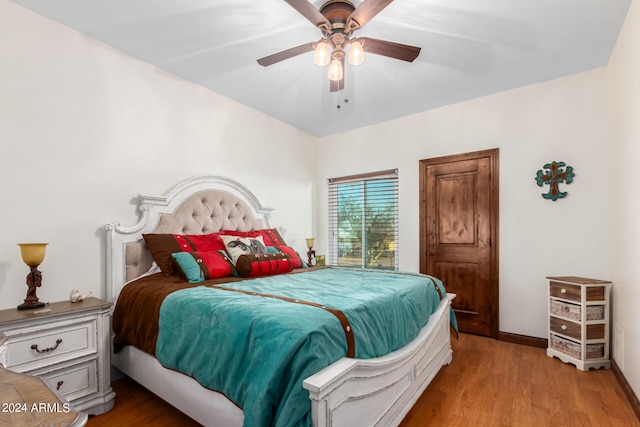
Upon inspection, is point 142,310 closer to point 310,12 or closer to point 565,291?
point 310,12

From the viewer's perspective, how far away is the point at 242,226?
3.44 m

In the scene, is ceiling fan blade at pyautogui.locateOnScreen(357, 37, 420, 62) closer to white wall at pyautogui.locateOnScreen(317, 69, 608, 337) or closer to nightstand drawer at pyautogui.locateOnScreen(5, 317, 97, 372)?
white wall at pyautogui.locateOnScreen(317, 69, 608, 337)

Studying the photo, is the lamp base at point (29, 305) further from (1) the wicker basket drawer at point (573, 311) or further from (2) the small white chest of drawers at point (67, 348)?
(1) the wicker basket drawer at point (573, 311)

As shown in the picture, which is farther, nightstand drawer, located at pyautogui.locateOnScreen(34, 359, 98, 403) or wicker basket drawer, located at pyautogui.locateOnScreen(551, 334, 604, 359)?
wicker basket drawer, located at pyautogui.locateOnScreen(551, 334, 604, 359)

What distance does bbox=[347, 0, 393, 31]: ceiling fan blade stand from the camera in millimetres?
1651

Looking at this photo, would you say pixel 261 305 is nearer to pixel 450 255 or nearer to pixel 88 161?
pixel 88 161

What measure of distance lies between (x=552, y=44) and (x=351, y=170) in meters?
2.54

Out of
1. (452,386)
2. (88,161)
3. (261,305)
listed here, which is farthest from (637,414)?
(88,161)

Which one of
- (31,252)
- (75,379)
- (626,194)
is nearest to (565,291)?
(626,194)

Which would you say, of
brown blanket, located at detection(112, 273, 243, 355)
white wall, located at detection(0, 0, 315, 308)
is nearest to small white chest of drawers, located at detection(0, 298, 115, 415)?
brown blanket, located at detection(112, 273, 243, 355)

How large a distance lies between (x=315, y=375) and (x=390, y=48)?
1946mm

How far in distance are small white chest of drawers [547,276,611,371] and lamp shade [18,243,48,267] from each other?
383cm

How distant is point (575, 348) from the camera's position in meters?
2.58

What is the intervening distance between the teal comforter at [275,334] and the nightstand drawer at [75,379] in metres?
0.49
